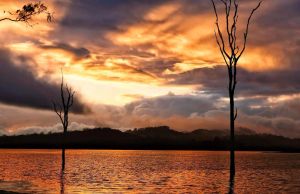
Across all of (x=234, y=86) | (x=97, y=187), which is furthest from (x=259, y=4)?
(x=97, y=187)

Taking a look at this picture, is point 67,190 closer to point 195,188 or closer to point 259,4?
point 195,188

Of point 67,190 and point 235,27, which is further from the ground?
point 235,27

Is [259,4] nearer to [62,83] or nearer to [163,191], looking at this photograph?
[163,191]

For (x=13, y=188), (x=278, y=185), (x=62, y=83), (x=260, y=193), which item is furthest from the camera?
(x=62, y=83)

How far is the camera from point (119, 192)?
3634cm

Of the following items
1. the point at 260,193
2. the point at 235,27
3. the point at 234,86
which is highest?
the point at 235,27

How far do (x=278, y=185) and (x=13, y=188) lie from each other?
25.3 metres

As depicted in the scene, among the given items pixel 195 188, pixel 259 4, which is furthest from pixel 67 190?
pixel 259 4

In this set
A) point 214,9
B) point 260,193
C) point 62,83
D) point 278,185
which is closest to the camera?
point 260,193

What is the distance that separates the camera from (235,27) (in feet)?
131

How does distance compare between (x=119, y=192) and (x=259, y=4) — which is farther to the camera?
(x=259, y=4)

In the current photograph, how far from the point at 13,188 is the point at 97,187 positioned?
23.2 ft

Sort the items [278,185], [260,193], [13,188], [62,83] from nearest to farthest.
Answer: [13,188] → [260,193] → [278,185] → [62,83]

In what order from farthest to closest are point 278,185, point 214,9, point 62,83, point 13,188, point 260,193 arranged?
1. point 62,83
2. point 278,185
3. point 214,9
4. point 260,193
5. point 13,188
